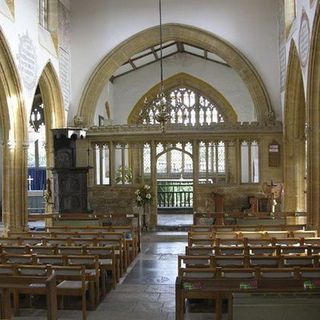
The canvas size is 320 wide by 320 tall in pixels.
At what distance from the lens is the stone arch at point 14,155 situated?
469 inches

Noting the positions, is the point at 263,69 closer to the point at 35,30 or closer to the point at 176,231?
the point at 176,231

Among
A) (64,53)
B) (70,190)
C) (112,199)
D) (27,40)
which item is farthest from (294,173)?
(27,40)

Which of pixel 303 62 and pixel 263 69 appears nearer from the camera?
pixel 303 62

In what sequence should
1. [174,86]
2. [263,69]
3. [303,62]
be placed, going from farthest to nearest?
[174,86] → [263,69] → [303,62]

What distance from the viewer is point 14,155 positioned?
1216 cm

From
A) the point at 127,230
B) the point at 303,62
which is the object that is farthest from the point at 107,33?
the point at 127,230

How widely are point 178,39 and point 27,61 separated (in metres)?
5.44

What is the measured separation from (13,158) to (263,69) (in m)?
7.91

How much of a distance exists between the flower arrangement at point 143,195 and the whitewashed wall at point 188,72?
813 cm

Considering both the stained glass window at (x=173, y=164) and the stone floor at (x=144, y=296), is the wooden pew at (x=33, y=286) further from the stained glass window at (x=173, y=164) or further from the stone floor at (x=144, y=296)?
the stained glass window at (x=173, y=164)

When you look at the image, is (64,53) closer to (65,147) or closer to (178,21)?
(65,147)

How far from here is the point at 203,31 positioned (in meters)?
16.0

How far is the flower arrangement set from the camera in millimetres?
14141

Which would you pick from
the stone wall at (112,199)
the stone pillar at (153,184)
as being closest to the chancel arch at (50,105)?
the stone wall at (112,199)
